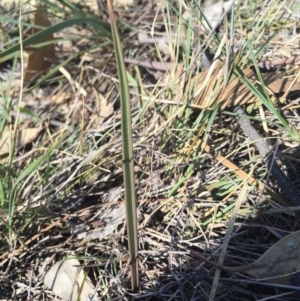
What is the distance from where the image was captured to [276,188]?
1.24 metres

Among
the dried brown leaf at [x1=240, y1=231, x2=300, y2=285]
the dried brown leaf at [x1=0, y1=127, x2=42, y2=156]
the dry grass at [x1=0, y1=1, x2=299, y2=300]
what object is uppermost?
the dried brown leaf at [x1=0, y1=127, x2=42, y2=156]

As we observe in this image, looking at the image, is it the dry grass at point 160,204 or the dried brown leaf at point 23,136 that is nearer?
the dry grass at point 160,204

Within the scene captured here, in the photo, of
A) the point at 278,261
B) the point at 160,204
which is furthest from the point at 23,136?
the point at 278,261

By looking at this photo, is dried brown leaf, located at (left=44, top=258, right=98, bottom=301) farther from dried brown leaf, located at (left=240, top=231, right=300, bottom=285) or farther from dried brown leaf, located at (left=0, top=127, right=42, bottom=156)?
dried brown leaf, located at (left=0, top=127, right=42, bottom=156)

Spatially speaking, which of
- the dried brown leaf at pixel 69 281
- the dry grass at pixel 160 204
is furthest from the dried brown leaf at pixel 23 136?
the dried brown leaf at pixel 69 281

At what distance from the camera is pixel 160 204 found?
1295 mm

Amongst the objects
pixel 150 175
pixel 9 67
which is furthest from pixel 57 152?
pixel 9 67

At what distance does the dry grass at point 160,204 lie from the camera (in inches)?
46.2

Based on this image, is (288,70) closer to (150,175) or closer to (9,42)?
(150,175)

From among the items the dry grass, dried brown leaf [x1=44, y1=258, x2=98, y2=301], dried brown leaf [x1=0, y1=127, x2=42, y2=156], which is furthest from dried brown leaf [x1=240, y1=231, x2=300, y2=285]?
dried brown leaf [x1=0, y1=127, x2=42, y2=156]

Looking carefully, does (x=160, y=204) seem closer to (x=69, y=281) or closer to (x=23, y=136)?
(x=69, y=281)

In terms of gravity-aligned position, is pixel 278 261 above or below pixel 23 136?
below

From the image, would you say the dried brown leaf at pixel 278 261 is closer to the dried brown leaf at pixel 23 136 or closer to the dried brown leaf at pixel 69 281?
the dried brown leaf at pixel 69 281

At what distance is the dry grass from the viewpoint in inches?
46.2
